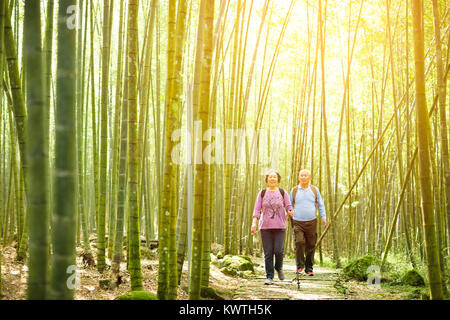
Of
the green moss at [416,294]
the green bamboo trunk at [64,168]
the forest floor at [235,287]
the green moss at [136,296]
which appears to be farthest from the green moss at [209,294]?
the green bamboo trunk at [64,168]

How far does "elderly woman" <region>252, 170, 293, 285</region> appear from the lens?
436 centimetres

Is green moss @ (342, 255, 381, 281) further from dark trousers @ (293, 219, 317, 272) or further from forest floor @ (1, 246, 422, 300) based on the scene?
dark trousers @ (293, 219, 317, 272)

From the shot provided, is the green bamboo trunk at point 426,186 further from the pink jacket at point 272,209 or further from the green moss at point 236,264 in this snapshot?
the green moss at point 236,264

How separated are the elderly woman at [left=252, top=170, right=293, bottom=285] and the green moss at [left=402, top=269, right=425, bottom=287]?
1.18m

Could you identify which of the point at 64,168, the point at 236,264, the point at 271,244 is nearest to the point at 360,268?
the point at 271,244

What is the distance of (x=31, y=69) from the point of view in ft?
5.99

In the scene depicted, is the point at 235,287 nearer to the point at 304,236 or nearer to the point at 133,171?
the point at 304,236

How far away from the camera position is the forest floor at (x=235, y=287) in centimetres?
309

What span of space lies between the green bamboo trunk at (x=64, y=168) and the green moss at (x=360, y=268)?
3.61 m

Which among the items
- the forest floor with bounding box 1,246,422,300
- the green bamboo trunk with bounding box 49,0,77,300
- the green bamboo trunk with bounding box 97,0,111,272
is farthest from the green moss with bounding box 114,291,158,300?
the green bamboo trunk with bounding box 97,0,111,272

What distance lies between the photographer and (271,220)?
14.3 feet
